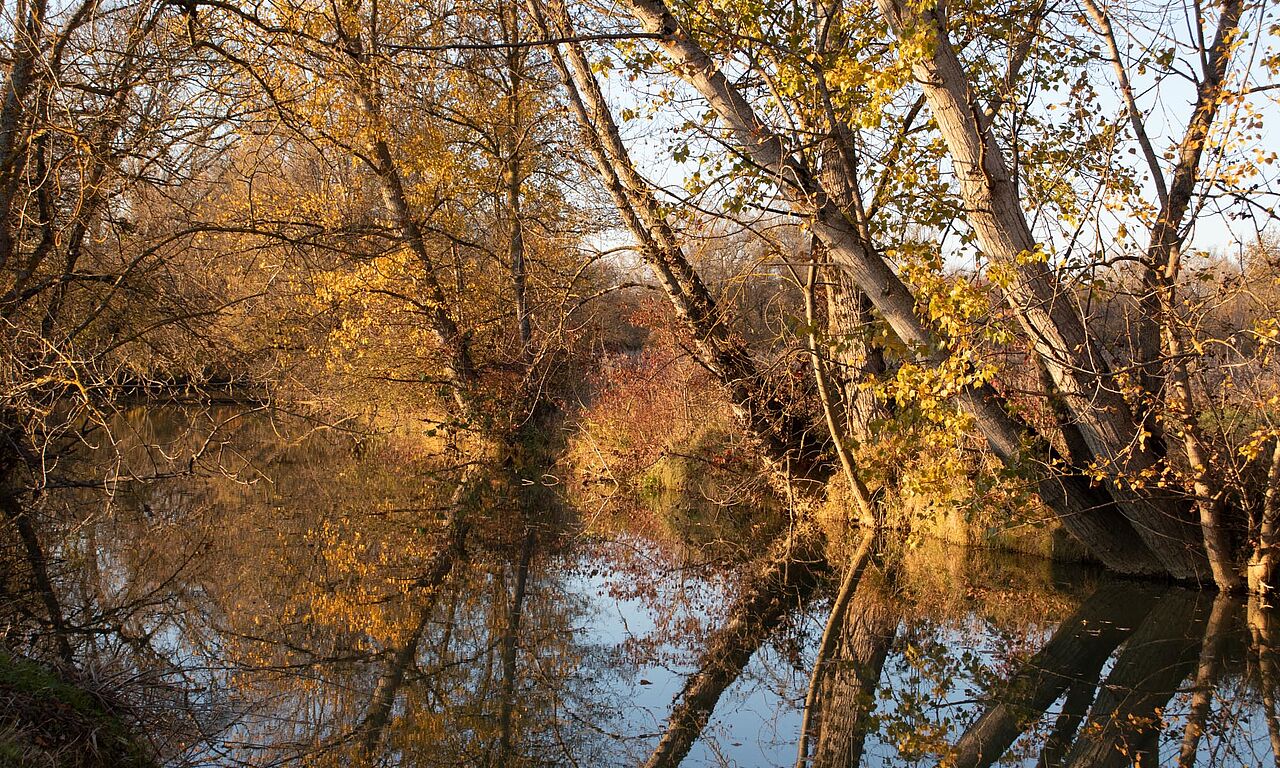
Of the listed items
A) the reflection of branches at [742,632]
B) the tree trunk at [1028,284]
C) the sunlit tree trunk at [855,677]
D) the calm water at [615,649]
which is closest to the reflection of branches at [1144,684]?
the calm water at [615,649]

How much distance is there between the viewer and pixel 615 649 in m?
8.02

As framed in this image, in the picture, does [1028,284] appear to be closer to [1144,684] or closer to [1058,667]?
[1058,667]

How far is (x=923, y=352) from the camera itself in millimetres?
8180

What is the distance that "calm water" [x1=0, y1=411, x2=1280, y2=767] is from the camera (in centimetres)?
592

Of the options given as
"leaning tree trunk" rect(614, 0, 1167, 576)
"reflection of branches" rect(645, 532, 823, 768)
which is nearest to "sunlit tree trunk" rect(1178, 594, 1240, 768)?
"leaning tree trunk" rect(614, 0, 1167, 576)

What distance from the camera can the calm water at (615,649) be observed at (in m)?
5.92

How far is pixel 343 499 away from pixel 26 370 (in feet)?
23.3

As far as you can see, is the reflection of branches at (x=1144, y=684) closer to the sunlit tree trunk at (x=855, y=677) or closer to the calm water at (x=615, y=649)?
the calm water at (x=615, y=649)

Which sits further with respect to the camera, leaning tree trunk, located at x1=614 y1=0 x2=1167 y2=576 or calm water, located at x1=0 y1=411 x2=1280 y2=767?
leaning tree trunk, located at x1=614 y1=0 x2=1167 y2=576

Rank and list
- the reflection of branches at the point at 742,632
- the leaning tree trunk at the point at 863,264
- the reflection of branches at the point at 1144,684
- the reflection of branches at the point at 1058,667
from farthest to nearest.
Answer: the leaning tree trunk at the point at 863,264, the reflection of branches at the point at 742,632, the reflection of branches at the point at 1058,667, the reflection of branches at the point at 1144,684

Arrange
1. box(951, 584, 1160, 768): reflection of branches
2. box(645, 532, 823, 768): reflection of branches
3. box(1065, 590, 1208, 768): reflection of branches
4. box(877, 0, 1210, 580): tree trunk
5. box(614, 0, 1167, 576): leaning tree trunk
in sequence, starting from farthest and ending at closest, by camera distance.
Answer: box(614, 0, 1167, 576): leaning tree trunk < box(877, 0, 1210, 580): tree trunk < box(645, 532, 823, 768): reflection of branches < box(951, 584, 1160, 768): reflection of branches < box(1065, 590, 1208, 768): reflection of branches

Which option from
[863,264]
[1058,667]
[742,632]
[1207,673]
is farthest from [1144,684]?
[863,264]

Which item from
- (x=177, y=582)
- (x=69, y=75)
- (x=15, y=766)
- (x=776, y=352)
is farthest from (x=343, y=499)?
(x=15, y=766)

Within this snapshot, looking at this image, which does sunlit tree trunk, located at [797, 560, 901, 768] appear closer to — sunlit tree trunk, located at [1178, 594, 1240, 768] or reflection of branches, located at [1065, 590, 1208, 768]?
reflection of branches, located at [1065, 590, 1208, 768]
